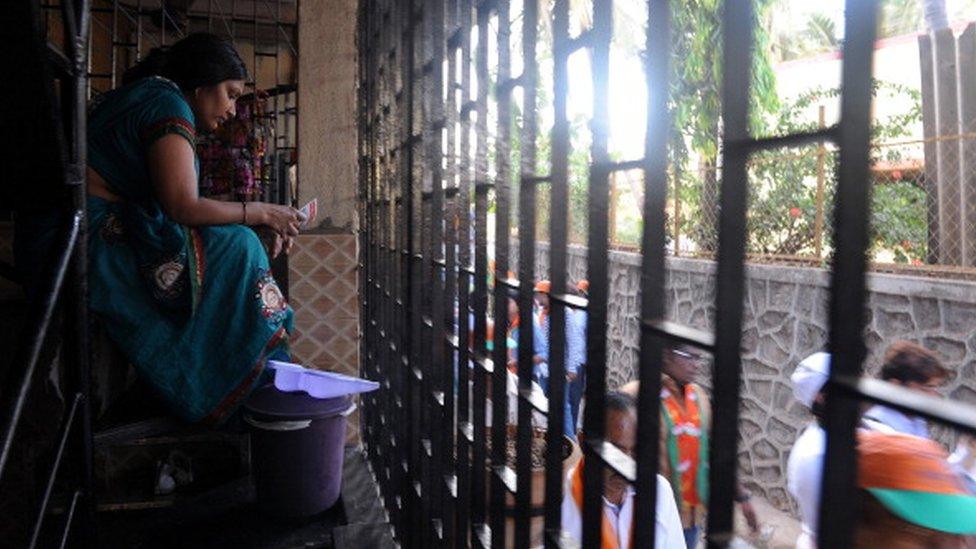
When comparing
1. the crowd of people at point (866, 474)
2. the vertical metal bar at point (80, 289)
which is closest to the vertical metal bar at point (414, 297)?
the crowd of people at point (866, 474)

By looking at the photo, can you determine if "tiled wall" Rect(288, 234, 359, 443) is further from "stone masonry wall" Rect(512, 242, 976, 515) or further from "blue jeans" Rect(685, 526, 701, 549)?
"blue jeans" Rect(685, 526, 701, 549)

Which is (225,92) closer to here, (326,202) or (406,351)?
(406,351)

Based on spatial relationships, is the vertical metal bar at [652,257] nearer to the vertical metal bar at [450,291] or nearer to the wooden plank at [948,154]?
the vertical metal bar at [450,291]

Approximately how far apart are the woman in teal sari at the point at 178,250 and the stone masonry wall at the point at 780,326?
196 cm

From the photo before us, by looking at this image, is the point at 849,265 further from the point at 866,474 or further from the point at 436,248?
the point at 436,248

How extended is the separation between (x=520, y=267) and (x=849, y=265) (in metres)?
0.83

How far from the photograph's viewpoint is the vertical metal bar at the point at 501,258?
5.00 feet

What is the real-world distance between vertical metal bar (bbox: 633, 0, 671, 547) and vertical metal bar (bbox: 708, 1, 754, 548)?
0.14 m

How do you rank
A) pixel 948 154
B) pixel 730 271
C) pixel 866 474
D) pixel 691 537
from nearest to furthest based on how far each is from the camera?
pixel 730 271, pixel 866 474, pixel 691 537, pixel 948 154

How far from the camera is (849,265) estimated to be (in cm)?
62

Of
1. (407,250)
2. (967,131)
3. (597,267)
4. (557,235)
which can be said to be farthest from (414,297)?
(967,131)

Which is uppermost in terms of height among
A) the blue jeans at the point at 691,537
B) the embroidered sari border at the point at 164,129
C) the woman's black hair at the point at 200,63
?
the woman's black hair at the point at 200,63

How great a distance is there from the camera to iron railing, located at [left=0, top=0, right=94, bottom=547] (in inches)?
59.8

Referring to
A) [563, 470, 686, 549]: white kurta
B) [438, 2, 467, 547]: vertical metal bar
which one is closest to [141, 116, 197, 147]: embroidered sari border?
[438, 2, 467, 547]: vertical metal bar
